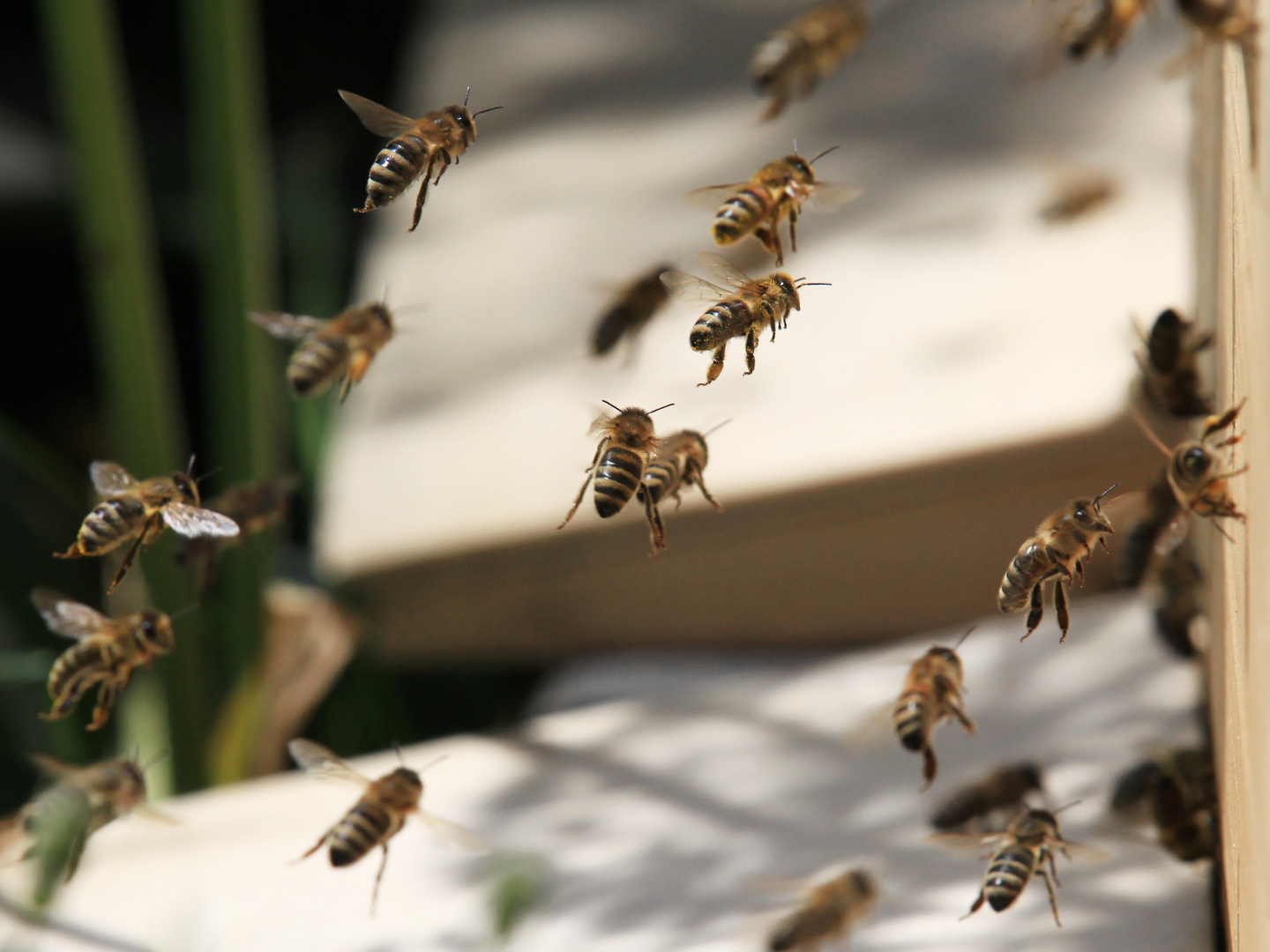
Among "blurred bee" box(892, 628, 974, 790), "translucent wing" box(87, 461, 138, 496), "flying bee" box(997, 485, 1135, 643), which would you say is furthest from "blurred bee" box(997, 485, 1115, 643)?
"translucent wing" box(87, 461, 138, 496)

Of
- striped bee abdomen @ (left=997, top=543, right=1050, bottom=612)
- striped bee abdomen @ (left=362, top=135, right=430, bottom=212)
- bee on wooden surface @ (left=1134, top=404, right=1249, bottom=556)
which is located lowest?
striped bee abdomen @ (left=997, top=543, right=1050, bottom=612)

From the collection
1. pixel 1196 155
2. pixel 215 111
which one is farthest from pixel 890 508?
pixel 215 111

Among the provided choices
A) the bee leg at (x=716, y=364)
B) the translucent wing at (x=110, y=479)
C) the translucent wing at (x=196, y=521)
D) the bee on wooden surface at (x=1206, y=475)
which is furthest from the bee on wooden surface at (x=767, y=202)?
the translucent wing at (x=110, y=479)

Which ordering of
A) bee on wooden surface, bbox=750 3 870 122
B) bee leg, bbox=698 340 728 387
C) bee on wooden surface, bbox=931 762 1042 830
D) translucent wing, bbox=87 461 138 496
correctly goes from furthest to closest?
bee on wooden surface, bbox=750 3 870 122 → bee on wooden surface, bbox=931 762 1042 830 → translucent wing, bbox=87 461 138 496 → bee leg, bbox=698 340 728 387

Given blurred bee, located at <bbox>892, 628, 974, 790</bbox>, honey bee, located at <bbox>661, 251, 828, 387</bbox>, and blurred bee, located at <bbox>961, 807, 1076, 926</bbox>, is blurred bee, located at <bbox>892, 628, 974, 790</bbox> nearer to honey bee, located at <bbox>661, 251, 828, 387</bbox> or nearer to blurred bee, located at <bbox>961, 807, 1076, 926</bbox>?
blurred bee, located at <bbox>961, 807, 1076, 926</bbox>

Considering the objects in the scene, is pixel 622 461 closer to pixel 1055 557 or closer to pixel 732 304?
pixel 732 304

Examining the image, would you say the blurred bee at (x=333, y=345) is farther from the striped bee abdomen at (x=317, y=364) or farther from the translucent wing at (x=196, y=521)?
the translucent wing at (x=196, y=521)

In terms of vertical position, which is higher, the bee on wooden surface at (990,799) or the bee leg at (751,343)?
the bee leg at (751,343)
